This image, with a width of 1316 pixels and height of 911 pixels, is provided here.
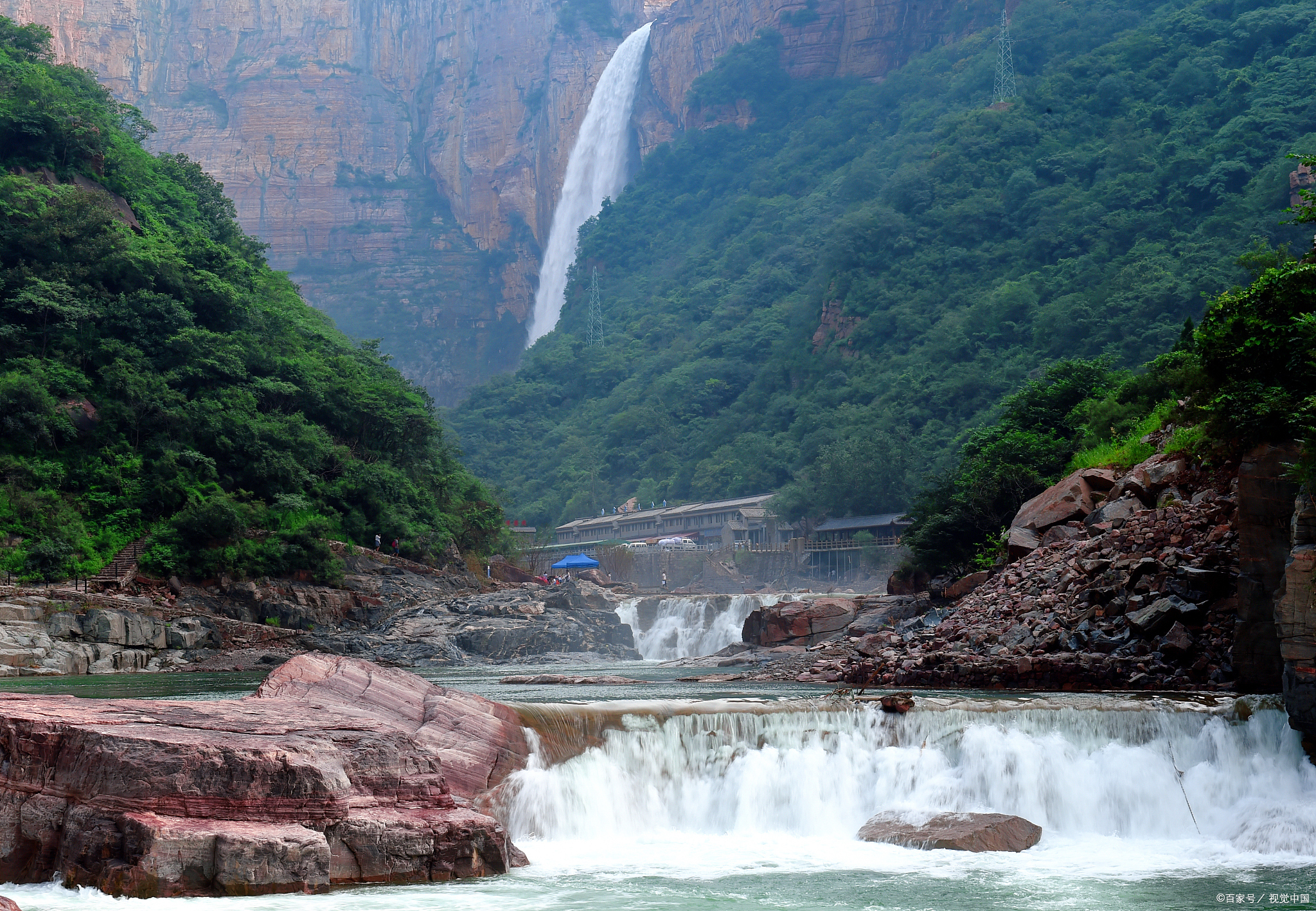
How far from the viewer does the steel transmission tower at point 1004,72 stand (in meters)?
95.2

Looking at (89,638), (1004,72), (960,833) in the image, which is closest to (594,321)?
(1004,72)

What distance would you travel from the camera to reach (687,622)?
1981 inches

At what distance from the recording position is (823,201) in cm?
11319

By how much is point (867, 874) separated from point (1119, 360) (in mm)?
54580

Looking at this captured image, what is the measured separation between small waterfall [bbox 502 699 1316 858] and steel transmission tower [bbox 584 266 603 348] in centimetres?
10902

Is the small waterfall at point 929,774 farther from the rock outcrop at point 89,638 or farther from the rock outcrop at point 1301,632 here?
the rock outcrop at point 89,638

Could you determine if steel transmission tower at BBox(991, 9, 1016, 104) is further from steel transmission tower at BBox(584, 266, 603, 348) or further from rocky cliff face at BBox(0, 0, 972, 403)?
rocky cliff face at BBox(0, 0, 972, 403)

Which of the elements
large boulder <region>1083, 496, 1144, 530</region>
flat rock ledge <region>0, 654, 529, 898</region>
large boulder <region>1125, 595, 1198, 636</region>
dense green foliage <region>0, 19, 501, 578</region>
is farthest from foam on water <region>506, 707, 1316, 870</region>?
dense green foliage <region>0, 19, 501, 578</region>

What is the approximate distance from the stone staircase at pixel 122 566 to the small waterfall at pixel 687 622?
19876mm

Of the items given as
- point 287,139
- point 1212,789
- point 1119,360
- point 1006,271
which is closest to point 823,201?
point 1006,271

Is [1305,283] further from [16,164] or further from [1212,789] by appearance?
[16,164]

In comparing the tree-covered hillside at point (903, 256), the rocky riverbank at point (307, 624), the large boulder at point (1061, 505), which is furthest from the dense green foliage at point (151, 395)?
the tree-covered hillside at point (903, 256)

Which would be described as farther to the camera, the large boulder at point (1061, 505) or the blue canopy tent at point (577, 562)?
the blue canopy tent at point (577, 562)

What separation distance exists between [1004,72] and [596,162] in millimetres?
61362
